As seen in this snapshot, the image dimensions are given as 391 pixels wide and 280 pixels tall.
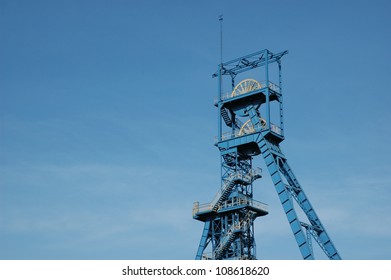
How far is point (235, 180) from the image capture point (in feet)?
227

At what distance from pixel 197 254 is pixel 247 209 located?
6.77 m

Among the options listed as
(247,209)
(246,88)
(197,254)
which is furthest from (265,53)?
(197,254)

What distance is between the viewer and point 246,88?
73.0 metres

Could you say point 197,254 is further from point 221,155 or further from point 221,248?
point 221,155
